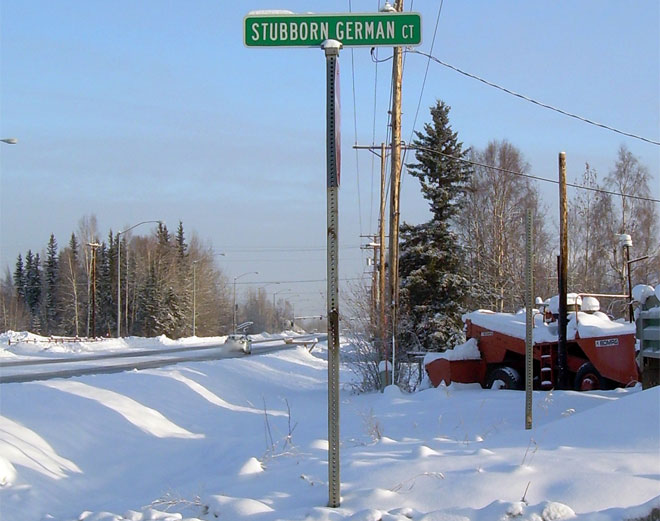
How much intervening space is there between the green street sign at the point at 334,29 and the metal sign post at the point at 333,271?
16 cm

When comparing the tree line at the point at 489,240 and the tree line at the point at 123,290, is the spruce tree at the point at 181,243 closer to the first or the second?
the tree line at the point at 123,290

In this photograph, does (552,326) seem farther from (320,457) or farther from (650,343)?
(320,457)

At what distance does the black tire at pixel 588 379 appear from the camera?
49.7 feet

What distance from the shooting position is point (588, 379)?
50.2 feet

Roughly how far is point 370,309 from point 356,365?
1922 millimetres

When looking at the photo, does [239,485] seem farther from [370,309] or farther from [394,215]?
[370,309]

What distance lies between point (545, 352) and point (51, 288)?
88833 mm

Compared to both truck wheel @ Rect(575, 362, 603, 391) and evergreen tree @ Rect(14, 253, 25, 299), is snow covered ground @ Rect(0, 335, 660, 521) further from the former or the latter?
evergreen tree @ Rect(14, 253, 25, 299)

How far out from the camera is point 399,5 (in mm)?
19703

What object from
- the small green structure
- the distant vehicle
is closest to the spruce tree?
the distant vehicle

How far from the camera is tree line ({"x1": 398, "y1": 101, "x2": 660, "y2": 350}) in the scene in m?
33.8

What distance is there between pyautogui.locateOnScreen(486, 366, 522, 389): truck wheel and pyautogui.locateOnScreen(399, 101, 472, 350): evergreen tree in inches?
623

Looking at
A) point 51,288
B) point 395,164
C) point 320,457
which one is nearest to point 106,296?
point 51,288

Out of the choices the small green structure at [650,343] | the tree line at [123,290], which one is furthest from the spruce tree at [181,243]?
the small green structure at [650,343]
